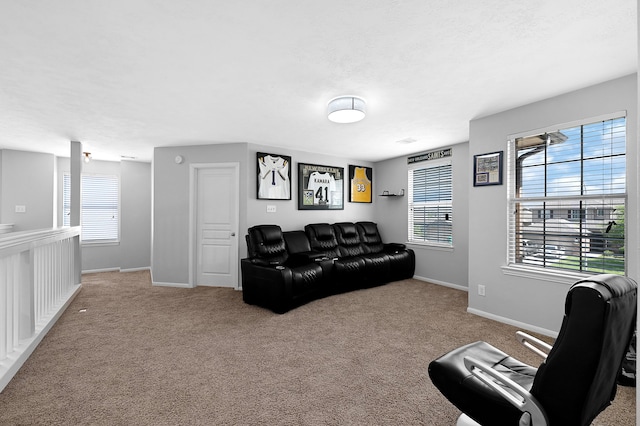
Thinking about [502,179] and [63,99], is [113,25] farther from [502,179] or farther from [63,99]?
[502,179]

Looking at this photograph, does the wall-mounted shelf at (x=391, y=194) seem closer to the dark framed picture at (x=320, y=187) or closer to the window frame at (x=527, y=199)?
the dark framed picture at (x=320, y=187)

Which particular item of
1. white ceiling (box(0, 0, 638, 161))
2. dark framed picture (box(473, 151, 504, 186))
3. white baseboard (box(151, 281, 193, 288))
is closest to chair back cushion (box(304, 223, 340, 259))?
white ceiling (box(0, 0, 638, 161))

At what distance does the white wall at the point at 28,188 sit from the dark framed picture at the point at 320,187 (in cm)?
494

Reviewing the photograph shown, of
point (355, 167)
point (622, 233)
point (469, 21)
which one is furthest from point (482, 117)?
point (355, 167)

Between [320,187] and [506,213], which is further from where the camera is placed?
[320,187]

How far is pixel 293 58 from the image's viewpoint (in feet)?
7.25

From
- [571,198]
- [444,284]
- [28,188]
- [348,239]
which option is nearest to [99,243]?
[28,188]

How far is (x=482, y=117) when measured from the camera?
3520 millimetres

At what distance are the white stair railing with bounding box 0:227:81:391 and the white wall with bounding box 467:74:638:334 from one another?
179 inches

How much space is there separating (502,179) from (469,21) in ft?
6.93

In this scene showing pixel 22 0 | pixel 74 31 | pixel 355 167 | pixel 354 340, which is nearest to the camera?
pixel 22 0

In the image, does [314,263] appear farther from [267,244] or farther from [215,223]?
[215,223]

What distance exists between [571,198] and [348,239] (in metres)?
3.37

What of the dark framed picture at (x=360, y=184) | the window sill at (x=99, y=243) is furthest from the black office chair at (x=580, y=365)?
the window sill at (x=99, y=243)
